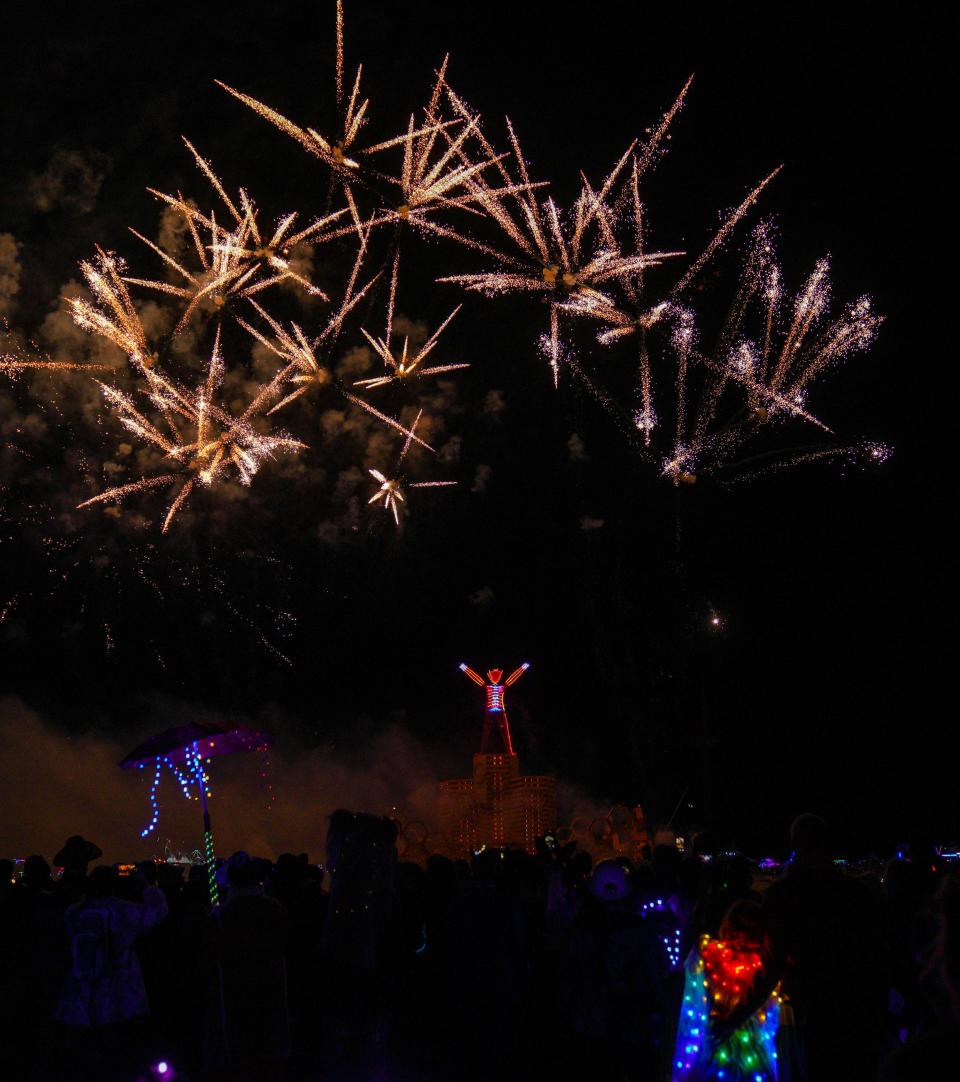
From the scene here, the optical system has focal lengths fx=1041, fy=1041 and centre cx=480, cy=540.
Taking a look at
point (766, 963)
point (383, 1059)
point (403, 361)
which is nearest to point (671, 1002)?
point (766, 963)

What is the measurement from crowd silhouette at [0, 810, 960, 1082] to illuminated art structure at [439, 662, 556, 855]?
67.3 feet

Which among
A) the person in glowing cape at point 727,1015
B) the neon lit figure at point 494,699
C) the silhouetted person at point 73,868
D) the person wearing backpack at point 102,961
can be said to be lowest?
the person in glowing cape at point 727,1015

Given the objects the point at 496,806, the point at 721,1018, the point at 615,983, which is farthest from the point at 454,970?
the point at 496,806

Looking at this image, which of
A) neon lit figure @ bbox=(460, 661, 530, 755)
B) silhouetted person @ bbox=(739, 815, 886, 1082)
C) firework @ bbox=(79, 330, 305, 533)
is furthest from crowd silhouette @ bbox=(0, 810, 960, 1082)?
neon lit figure @ bbox=(460, 661, 530, 755)

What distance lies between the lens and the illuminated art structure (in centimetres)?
2842

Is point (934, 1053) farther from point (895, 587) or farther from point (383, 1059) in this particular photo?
point (895, 587)

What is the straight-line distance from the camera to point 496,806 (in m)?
28.5

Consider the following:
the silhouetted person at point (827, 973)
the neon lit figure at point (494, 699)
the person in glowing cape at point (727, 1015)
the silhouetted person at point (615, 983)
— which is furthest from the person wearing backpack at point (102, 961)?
the neon lit figure at point (494, 699)

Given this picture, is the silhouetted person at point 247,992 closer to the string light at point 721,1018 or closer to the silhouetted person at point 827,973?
the string light at point 721,1018

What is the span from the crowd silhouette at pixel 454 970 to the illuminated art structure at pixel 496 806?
20524mm

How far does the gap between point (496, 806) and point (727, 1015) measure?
80.4ft

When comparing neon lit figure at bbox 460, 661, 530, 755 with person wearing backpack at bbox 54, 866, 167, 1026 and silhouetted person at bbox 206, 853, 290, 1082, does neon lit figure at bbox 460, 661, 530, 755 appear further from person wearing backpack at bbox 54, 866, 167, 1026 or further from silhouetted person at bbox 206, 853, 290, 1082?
silhouetted person at bbox 206, 853, 290, 1082

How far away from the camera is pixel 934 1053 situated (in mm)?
2170

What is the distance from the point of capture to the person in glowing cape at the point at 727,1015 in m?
4.51
